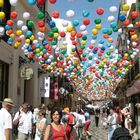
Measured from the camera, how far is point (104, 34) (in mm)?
14984

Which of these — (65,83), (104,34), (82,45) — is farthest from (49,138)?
(65,83)

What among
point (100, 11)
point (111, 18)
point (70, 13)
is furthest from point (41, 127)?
point (111, 18)

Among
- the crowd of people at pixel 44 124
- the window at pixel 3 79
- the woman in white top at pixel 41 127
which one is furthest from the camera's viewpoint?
the window at pixel 3 79

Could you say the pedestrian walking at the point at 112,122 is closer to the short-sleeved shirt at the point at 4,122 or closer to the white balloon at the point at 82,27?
the white balloon at the point at 82,27

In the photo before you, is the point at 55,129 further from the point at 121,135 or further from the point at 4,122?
the point at 121,135

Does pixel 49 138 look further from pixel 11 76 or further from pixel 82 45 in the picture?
pixel 11 76

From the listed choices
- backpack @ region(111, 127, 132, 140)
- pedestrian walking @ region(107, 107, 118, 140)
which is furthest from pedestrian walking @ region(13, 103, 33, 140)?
backpack @ region(111, 127, 132, 140)

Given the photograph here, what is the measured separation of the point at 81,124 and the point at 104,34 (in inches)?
153

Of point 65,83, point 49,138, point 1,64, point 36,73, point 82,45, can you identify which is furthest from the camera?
point 65,83

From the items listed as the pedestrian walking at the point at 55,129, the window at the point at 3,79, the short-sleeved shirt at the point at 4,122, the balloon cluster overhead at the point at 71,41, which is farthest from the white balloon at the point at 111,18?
the window at the point at 3,79

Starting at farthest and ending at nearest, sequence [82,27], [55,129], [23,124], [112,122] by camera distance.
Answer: [82,27]
[112,122]
[23,124]
[55,129]

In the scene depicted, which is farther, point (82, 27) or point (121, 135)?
point (82, 27)

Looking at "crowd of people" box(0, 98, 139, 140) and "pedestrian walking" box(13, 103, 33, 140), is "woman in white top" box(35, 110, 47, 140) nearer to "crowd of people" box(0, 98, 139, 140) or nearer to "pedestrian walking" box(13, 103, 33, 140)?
"crowd of people" box(0, 98, 139, 140)

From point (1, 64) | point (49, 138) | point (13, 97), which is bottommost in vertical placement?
point (49, 138)
